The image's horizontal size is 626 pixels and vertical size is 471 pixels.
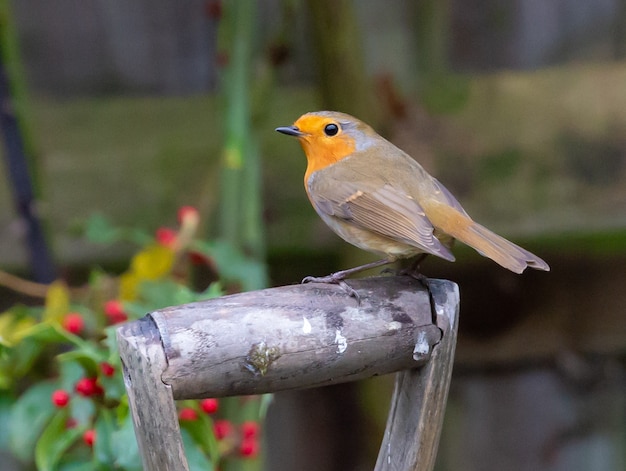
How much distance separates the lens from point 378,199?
5.37 ft

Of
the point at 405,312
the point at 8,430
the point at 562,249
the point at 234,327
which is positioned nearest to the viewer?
the point at 234,327

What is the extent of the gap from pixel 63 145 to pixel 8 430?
121cm

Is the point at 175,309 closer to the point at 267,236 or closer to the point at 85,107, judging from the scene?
the point at 267,236

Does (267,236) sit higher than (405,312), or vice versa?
(405,312)

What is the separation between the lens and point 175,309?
1128 millimetres

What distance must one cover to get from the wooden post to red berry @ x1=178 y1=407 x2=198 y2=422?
1.15 ft

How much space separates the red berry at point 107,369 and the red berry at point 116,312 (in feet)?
0.75

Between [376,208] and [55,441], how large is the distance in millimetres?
720

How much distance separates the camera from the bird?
1.53 m

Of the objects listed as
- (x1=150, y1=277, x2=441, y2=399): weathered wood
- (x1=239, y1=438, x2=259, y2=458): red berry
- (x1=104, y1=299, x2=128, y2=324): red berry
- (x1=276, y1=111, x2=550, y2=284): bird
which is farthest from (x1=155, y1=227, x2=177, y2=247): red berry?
(x1=150, y1=277, x2=441, y2=399): weathered wood

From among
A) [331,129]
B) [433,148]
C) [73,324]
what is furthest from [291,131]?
[433,148]

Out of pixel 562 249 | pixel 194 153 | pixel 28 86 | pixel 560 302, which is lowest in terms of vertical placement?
pixel 560 302

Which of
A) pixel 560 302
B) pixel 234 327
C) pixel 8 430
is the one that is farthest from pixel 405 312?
pixel 560 302

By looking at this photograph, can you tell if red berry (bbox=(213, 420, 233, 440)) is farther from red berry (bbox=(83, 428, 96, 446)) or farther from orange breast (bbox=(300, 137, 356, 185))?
orange breast (bbox=(300, 137, 356, 185))
